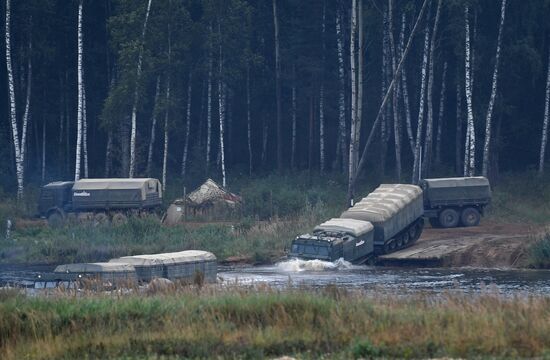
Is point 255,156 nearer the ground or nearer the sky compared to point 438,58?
nearer the ground

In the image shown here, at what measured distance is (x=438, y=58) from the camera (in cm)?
6331

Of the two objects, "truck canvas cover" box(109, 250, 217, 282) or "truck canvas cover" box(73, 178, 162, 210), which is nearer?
"truck canvas cover" box(109, 250, 217, 282)

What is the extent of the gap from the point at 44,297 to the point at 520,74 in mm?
45994

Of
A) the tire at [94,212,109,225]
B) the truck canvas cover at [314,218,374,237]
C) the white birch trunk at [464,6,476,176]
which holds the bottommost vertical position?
the tire at [94,212,109,225]

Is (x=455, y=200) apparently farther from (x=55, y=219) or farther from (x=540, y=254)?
(x=55, y=219)

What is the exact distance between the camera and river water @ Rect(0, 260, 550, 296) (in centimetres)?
3294

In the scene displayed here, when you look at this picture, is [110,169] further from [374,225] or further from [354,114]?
[374,225]

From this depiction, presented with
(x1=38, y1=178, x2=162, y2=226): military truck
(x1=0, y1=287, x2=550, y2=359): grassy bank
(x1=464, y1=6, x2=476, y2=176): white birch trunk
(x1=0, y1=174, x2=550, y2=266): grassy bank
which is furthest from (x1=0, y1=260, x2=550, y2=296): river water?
(x1=464, y1=6, x2=476, y2=176): white birch trunk

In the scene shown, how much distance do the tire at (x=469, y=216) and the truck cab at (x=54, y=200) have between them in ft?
62.9

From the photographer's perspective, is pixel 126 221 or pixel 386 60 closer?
pixel 126 221

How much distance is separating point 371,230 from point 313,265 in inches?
143

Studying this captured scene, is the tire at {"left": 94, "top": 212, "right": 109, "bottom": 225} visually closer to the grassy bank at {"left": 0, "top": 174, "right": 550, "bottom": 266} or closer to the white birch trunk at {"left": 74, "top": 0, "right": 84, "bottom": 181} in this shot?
the grassy bank at {"left": 0, "top": 174, "right": 550, "bottom": 266}

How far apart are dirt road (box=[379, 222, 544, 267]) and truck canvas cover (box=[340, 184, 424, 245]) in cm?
103

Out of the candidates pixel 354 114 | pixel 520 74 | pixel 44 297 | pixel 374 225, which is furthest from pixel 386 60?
pixel 44 297
